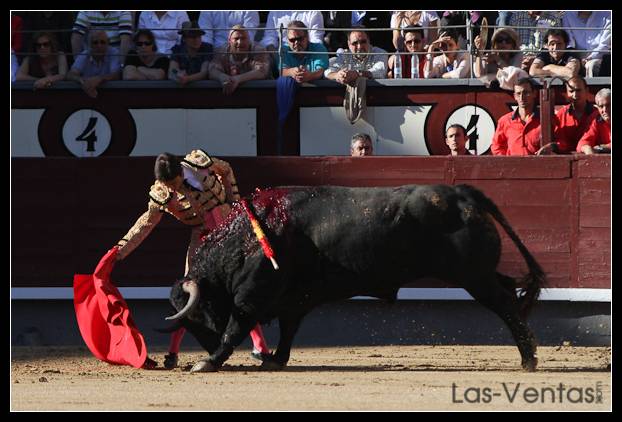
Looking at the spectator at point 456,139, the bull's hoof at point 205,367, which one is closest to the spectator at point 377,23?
the spectator at point 456,139

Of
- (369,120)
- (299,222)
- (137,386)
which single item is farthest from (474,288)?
(369,120)

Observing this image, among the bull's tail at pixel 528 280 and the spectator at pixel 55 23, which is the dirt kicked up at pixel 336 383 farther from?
the spectator at pixel 55 23

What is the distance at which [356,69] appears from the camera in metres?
9.51

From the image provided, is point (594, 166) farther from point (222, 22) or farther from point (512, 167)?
point (222, 22)

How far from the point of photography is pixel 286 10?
984cm

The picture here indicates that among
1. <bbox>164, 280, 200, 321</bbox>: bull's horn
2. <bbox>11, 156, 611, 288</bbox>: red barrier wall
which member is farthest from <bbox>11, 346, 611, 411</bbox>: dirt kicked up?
<bbox>11, 156, 611, 288</bbox>: red barrier wall

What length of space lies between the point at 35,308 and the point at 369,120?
2.49 m

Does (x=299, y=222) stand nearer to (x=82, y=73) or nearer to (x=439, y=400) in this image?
(x=439, y=400)

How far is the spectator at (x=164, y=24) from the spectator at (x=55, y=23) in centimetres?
51

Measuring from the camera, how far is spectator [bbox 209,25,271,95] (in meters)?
9.61

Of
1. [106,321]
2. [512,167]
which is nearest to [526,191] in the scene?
[512,167]

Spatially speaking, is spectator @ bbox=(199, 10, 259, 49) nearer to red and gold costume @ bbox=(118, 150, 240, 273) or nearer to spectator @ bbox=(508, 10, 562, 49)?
spectator @ bbox=(508, 10, 562, 49)

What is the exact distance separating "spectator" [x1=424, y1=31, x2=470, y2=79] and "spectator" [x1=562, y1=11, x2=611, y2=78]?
72cm

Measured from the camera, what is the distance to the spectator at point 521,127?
900 cm
